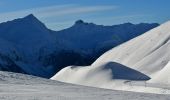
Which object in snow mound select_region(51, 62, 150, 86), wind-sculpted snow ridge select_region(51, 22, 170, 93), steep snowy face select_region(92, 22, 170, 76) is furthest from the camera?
steep snowy face select_region(92, 22, 170, 76)

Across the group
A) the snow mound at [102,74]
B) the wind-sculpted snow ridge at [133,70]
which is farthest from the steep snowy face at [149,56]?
the snow mound at [102,74]

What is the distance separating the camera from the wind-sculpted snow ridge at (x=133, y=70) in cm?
10725

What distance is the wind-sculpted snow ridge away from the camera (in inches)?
4222

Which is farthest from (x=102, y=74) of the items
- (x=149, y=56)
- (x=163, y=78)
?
(x=149, y=56)

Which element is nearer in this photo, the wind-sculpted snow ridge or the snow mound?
the wind-sculpted snow ridge

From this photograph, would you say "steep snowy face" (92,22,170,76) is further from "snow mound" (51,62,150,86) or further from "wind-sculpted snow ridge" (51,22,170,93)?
"snow mound" (51,62,150,86)

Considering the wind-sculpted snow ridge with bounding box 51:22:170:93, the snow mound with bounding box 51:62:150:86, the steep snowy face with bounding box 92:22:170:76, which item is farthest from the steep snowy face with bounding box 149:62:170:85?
the steep snowy face with bounding box 92:22:170:76

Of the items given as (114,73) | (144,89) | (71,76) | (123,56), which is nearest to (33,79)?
(144,89)

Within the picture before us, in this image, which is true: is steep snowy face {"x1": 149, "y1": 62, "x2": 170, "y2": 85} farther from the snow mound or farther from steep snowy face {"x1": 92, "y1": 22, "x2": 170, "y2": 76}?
steep snowy face {"x1": 92, "y1": 22, "x2": 170, "y2": 76}

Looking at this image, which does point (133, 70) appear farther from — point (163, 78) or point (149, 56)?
point (149, 56)

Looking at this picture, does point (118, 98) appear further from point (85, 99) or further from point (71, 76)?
point (71, 76)

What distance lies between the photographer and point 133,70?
132 m

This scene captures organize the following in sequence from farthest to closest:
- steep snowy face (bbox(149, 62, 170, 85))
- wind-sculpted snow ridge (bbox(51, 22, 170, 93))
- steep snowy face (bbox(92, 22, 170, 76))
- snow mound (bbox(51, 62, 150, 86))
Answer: steep snowy face (bbox(92, 22, 170, 76)) → snow mound (bbox(51, 62, 150, 86)) → steep snowy face (bbox(149, 62, 170, 85)) → wind-sculpted snow ridge (bbox(51, 22, 170, 93))

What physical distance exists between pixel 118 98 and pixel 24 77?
17965 millimetres
